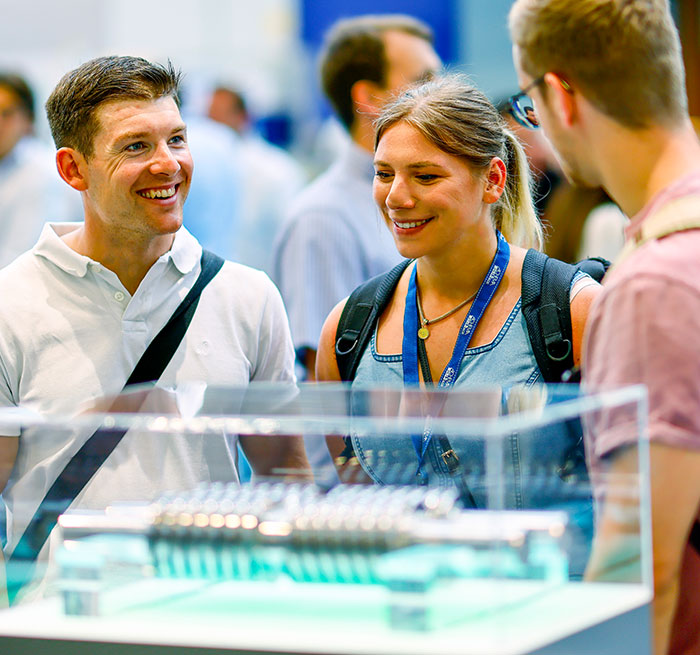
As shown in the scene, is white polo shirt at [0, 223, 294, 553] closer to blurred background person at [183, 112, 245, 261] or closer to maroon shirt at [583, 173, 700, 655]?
maroon shirt at [583, 173, 700, 655]

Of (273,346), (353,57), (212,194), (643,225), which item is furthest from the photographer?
(212,194)

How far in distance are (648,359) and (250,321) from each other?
4.49 feet

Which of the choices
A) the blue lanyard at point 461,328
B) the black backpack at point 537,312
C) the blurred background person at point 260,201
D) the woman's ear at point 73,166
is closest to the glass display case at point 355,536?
the black backpack at point 537,312

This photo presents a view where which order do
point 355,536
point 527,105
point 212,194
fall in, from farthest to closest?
point 212,194 → point 527,105 → point 355,536

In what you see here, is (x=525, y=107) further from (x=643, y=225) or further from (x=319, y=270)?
(x=319, y=270)

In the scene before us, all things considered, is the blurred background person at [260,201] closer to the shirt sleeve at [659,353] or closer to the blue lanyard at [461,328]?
the blue lanyard at [461,328]

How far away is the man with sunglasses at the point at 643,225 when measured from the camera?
1709 millimetres

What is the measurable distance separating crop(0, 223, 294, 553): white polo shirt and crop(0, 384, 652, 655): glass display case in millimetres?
659

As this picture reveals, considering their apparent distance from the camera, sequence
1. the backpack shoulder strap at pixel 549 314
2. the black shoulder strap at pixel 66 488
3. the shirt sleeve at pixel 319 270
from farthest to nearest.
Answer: the shirt sleeve at pixel 319 270 < the backpack shoulder strap at pixel 549 314 < the black shoulder strap at pixel 66 488

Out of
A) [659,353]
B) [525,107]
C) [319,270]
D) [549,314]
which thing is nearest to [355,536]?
[659,353]

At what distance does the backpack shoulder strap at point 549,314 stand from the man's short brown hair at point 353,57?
1.86 metres

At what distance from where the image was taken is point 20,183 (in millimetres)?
6523

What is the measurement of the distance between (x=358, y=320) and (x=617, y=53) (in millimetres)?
1242

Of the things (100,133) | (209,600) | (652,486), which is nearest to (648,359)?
(652,486)
